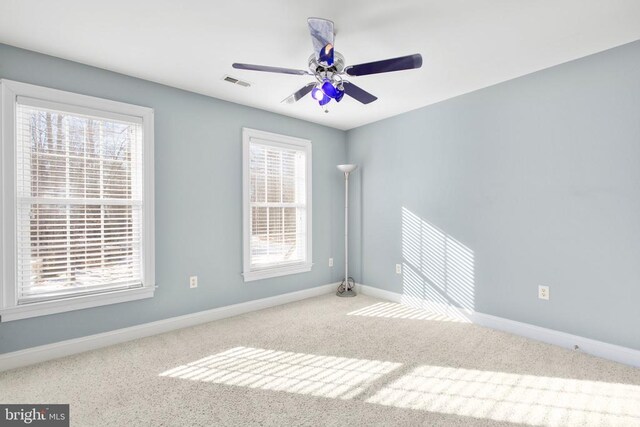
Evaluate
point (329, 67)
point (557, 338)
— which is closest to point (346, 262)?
point (557, 338)

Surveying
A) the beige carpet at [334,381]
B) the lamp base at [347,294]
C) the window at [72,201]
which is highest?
the window at [72,201]

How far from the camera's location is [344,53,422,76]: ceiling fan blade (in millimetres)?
1814

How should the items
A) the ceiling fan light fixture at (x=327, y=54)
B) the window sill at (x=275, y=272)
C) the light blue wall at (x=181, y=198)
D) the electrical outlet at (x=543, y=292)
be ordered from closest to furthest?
1. the ceiling fan light fixture at (x=327, y=54)
2. the light blue wall at (x=181, y=198)
3. the electrical outlet at (x=543, y=292)
4. the window sill at (x=275, y=272)

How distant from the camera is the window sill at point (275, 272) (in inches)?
144

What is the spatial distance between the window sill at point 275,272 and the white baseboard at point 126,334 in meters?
0.28

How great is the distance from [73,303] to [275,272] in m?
2.01

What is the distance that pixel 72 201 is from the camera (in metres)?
2.55

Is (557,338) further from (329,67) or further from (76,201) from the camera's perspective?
(76,201)

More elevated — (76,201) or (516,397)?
(76,201)

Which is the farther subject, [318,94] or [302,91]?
[302,91]

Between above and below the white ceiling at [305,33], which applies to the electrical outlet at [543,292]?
below
